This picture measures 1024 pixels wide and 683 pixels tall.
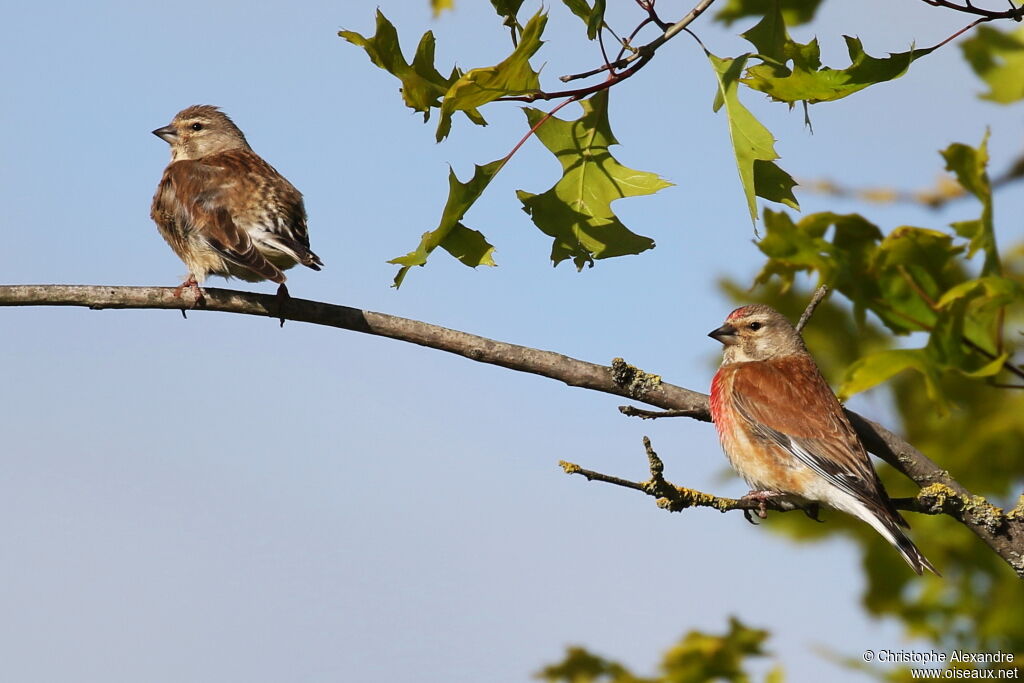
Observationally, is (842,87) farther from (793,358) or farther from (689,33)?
(793,358)

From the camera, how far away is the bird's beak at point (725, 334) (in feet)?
23.8

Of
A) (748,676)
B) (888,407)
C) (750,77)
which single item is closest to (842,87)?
(750,77)

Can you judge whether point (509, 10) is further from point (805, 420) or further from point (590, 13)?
point (805, 420)

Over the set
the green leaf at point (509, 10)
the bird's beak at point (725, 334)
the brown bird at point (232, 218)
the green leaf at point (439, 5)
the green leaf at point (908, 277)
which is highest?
the brown bird at point (232, 218)

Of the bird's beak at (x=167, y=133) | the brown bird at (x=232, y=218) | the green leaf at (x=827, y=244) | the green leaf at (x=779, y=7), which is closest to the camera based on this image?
the green leaf at (x=827, y=244)

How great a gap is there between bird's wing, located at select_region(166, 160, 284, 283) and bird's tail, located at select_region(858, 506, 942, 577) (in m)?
3.44

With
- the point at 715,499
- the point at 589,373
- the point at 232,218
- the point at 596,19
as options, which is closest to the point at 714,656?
the point at 715,499

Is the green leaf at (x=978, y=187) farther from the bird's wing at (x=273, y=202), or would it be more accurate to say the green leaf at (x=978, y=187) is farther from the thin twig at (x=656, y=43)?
the bird's wing at (x=273, y=202)

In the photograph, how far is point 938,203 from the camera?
7.98 metres

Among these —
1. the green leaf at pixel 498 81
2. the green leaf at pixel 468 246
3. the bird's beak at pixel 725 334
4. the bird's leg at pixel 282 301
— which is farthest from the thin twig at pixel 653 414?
the bird's beak at pixel 725 334

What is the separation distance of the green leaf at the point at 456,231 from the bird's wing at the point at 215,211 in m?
1.90

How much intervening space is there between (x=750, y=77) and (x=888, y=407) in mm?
5321

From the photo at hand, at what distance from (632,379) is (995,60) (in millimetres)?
1968

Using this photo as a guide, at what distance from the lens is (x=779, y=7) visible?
4.22 m
